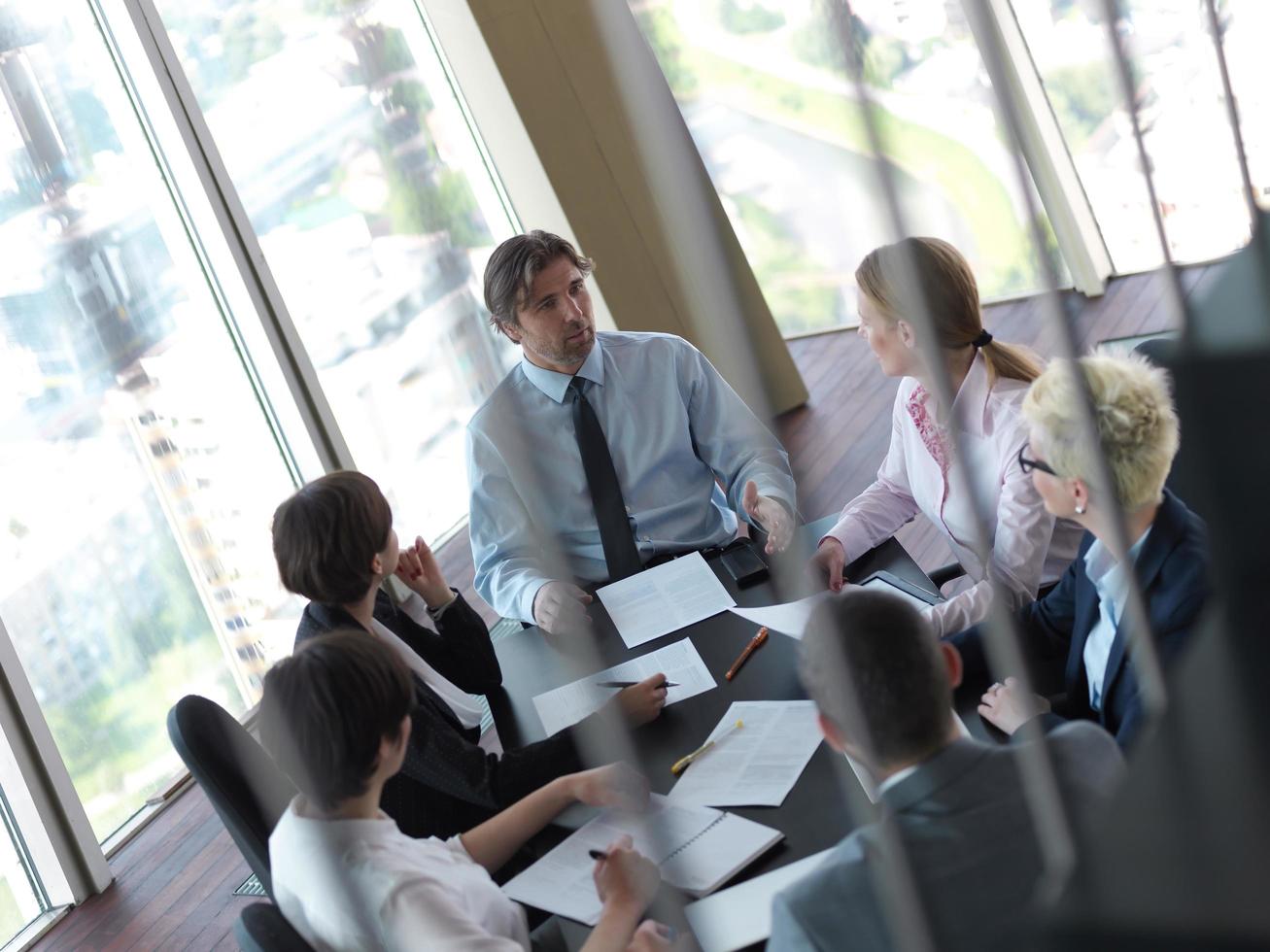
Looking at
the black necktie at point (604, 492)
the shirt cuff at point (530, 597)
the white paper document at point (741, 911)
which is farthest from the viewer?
the black necktie at point (604, 492)

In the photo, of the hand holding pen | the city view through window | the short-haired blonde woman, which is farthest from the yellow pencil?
the city view through window

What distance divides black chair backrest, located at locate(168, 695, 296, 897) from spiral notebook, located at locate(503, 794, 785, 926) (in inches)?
17.6

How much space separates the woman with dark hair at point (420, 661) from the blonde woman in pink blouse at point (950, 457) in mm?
689

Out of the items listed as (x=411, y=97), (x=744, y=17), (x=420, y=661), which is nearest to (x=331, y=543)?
(x=420, y=661)

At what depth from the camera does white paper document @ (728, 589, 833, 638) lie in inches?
89.2

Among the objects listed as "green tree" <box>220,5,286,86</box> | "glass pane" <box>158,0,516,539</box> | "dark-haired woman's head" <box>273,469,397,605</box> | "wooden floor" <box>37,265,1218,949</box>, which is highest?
"green tree" <box>220,5,286,86</box>

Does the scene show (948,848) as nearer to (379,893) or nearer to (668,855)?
(668,855)

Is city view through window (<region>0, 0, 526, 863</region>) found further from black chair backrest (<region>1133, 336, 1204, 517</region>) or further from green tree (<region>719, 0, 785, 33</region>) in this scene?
black chair backrest (<region>1133, 336, 1204, 517</region>)

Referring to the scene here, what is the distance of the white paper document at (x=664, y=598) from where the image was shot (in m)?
2.40

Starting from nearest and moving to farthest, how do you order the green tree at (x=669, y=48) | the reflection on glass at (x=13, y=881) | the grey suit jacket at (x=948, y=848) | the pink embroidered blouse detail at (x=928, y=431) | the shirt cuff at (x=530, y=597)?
1. the grey suit jacket at (x=948, y=848)
2. the pink embroidered blouse detail at (x=928, y=431)
3. the shirt cuff at (x=530, y=597)
4. the reflection on glass at (x=13, y=881)
5. the green tree at (x=669, y=48)

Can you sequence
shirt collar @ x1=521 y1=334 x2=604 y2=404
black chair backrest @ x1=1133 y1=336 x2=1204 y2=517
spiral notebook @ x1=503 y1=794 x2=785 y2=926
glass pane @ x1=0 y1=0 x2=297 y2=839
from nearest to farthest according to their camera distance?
spiral notebook @ x1=503 y1=794 x2=785 y2=926, black chair backrest @ x1=1133 y1=336 x2=1204 y2=517, shirt collar @ x1=521 y1=334 x2=604 y2=404, glass pane @ x1=0 y1=0 x2=297 y2=839

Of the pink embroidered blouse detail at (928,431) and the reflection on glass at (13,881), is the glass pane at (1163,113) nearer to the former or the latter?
the pink embroidered blouse detail at (928,431)

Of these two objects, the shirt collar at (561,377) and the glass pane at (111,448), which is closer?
the shirt collar at (561,377)

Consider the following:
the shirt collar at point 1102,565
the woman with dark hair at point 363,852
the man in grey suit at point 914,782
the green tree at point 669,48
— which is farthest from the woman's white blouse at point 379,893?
the green tree at point 669,48
